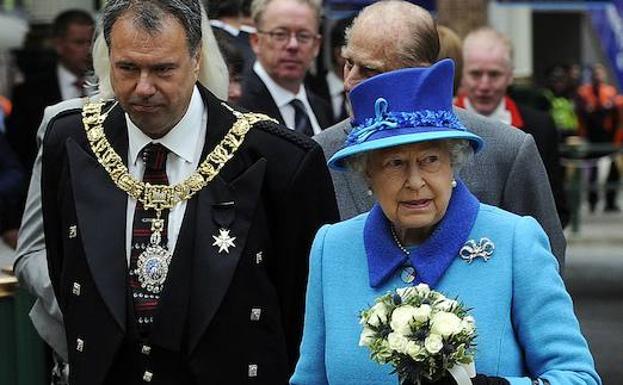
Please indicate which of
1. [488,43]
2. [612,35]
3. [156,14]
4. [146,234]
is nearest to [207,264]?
[146,234]

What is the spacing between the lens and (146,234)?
439 centimetres

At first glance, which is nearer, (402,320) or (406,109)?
(402,320)

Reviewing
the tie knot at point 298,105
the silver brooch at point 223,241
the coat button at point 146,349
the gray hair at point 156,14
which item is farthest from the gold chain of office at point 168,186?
the tie knot at point 298,105

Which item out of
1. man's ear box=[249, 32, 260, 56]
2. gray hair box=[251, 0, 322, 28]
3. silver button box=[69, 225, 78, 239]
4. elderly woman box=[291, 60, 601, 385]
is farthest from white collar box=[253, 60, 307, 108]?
elderly woman box=[291, 60, 601, 385]

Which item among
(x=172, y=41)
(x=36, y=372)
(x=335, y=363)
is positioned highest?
(x=172, y=41)

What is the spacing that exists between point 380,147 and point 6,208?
3.74m

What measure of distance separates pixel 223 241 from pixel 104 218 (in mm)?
340

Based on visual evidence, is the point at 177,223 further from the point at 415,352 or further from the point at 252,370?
the point at 415,352

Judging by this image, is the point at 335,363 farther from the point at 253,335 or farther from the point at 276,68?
the point at 276,68

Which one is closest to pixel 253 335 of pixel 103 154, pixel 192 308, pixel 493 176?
pixel 192 308

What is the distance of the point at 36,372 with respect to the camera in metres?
6.13

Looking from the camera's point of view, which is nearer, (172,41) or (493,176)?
(172,41)

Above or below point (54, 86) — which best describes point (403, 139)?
below

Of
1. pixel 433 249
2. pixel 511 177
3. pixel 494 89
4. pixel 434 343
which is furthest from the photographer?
pixel 494 89
